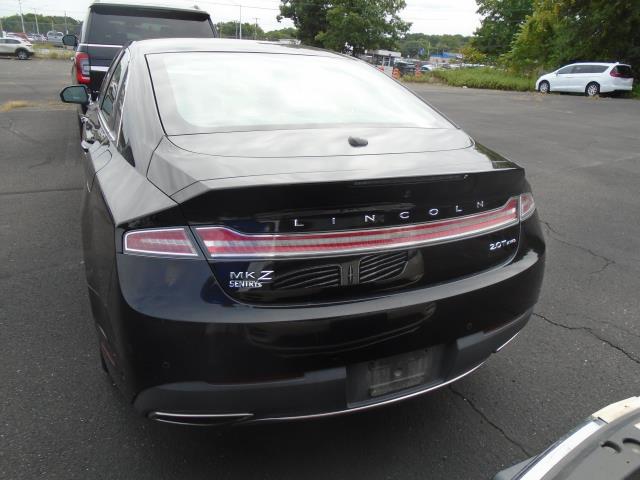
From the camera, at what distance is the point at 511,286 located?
210cm

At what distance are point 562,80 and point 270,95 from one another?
87.7 ft

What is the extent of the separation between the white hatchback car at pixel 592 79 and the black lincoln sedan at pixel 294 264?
84.6 ft

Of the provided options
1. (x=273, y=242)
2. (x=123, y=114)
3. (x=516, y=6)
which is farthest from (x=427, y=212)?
(x=516, y=6)

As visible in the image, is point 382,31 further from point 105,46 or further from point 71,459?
point 71,459

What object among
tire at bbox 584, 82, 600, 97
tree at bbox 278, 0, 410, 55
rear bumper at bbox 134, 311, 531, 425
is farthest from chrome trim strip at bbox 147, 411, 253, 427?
tree at bbox 278, 0, 410, 55

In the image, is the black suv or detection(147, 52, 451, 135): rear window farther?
the black suv

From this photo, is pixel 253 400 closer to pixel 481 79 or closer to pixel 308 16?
pixel 481 79

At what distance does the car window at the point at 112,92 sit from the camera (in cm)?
290

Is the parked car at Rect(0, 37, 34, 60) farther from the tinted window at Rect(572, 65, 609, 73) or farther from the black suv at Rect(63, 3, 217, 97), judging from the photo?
the tinted window at Rect(572, 65, 609, 73)

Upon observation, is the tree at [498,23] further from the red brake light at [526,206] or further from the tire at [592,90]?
the red brake light at [526,206]

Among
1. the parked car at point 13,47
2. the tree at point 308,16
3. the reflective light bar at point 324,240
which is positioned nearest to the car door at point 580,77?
the reflective light bar at point 324,240

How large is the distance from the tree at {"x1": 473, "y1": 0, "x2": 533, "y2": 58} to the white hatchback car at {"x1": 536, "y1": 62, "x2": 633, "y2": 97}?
2450 centimetres

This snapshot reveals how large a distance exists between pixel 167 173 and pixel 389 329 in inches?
37.3

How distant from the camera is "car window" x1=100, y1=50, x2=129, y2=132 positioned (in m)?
2.90
